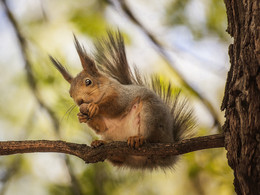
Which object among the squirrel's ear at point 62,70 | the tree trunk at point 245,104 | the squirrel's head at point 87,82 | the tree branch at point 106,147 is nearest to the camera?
the tree trunk at point 245,104

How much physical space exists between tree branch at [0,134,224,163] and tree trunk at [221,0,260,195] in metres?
0.09

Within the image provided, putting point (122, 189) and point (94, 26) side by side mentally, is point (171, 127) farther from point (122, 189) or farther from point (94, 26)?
point (94, 26)

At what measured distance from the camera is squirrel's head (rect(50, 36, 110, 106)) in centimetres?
221

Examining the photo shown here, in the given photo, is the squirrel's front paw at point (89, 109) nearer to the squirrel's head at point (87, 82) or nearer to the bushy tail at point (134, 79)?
the squirrel's head at point (87, 82)

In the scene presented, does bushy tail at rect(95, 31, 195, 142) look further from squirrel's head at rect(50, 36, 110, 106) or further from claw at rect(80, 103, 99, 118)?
claw at rect(80, 103, 99, 118)

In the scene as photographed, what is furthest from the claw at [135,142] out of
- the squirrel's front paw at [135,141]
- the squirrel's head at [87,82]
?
the squirrel's head at [87,82]

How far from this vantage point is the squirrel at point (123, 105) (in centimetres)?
208

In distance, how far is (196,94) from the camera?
248 centimetres

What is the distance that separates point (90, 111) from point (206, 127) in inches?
33.5

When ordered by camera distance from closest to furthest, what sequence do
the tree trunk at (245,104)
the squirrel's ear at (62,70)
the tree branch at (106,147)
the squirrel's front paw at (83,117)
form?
the tree trunk at (245,104) → the tree branch at (106,147) → the squirrel's front paw at (83,117) → the squirrel's ear at (62,70)

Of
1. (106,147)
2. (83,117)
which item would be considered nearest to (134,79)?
(83,117)

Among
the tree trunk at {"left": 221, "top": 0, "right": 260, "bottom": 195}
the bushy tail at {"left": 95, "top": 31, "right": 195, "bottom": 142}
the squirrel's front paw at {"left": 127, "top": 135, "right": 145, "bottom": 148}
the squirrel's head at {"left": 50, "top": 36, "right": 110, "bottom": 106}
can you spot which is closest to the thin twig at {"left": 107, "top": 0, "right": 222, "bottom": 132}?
the bushy tail at {"left": 95, "top": 31, "right": 195, "bottom": 142}

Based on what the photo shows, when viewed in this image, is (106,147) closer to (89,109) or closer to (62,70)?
(89,109)

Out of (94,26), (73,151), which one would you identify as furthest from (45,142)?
(94,26)
